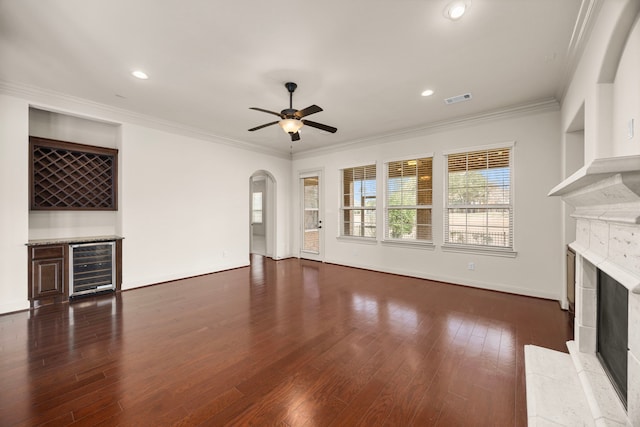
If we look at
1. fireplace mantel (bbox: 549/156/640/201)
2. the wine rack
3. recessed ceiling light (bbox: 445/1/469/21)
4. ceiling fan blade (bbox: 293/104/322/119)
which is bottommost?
fireplace mantel (bbox: 549/156/640/201)

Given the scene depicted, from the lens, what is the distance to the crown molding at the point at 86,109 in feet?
11.8

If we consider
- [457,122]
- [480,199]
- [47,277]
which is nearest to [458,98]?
[457,122]

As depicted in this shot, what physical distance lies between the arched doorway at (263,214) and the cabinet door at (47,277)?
12.5ft

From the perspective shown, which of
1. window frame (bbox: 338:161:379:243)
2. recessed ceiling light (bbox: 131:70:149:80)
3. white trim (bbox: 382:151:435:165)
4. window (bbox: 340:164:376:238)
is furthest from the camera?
window (bbox: 340:164:376:238)

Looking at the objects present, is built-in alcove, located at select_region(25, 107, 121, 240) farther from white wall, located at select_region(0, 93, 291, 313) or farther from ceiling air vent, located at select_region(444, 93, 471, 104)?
ceiling air vent, located at select_region(444, 93, 471, 104)

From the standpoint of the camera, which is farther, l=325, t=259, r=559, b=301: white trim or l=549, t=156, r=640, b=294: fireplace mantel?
l=325, t=259, r=559, b=301: white trim

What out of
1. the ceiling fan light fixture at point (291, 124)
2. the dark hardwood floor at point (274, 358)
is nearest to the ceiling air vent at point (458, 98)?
the ceiling fan light fixture at point (291, 124)

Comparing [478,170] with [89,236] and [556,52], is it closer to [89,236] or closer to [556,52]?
[556,52]

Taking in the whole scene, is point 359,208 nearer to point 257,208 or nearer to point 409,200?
point 409,200

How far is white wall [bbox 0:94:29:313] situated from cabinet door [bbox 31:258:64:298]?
12 centimetres

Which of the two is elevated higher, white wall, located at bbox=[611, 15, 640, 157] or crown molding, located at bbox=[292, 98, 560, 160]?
crown molding, located at bbox=[292, 98, 560, 160]

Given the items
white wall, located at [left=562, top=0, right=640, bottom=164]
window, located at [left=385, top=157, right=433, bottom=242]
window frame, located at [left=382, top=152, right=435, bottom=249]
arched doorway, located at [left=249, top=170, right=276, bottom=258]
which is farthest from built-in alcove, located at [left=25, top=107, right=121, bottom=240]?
white wall, located at [left=562, top=0, right=640, bottom=164]

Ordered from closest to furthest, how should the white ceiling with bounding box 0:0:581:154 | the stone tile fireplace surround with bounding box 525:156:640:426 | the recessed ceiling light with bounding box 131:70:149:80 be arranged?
the stone tile fireplace surround with bounding box 525:156:640:426 < the white ceiling with bounding box 0:0:581:154 < the recessed ceiling light with bounding box 131:70:149:80

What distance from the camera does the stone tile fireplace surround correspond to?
1.26 m
